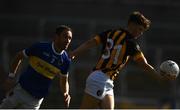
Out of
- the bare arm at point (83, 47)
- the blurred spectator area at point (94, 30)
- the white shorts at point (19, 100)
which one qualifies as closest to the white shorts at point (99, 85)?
the bare arm at point (83, 47)

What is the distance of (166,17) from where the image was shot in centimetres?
2131

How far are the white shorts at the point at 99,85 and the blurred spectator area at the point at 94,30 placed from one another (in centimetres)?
930

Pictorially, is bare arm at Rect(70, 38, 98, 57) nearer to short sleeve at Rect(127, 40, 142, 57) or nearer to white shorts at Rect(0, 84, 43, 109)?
short sleeve at Rect(127, 40, 142, 57)

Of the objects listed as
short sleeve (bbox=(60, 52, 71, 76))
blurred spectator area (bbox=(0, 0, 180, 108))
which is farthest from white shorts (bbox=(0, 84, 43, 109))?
blurred spectator area (bbox=(0, 0, 180, 108))

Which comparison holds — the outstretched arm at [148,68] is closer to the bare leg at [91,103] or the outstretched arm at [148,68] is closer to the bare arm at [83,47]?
the bare arm at [83,47]

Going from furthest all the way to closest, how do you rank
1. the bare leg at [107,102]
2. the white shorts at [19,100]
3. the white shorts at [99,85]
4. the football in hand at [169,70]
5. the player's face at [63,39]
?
1. the football in hand at [169,70]
2. the white shorts at [19,100]
3. the player's face at [63,39]
4. the white shorts at [99,85]
5. the bare leg at [107,102]

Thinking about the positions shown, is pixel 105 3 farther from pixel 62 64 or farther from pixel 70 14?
pixel 62 64

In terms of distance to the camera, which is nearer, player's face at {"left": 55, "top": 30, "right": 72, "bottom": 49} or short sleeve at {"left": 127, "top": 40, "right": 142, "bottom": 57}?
short sleeve at {"left": 127, "top": 40, "right": 142, "bottom": 57}

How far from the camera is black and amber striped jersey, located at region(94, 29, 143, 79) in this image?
26.8 ft

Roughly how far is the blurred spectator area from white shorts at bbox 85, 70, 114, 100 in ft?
30.5

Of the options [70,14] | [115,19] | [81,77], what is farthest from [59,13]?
[81,77]

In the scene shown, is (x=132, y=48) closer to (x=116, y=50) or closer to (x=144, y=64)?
(x=116, y=50)

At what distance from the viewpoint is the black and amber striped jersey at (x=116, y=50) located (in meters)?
8.18

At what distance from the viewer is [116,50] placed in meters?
8.17
